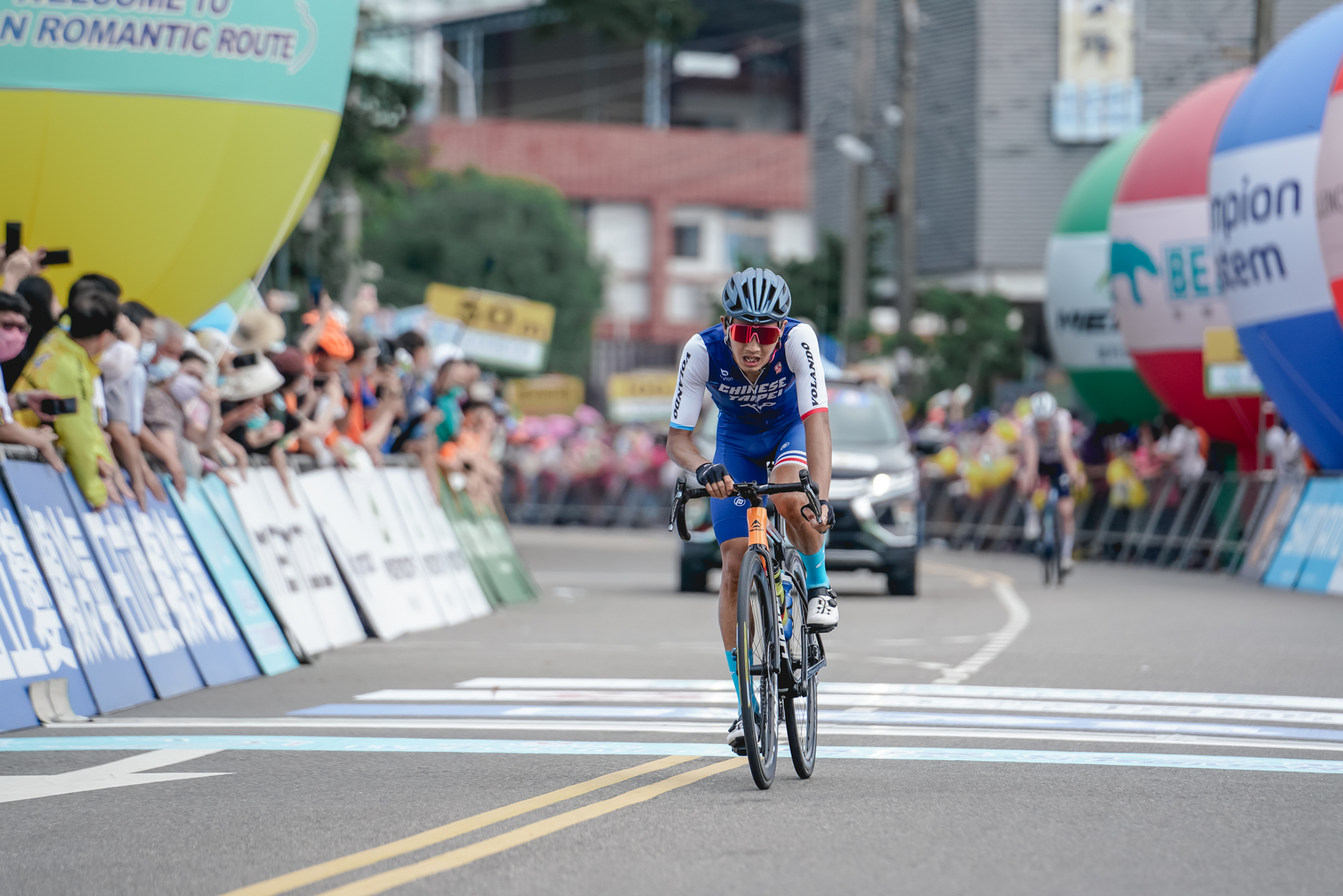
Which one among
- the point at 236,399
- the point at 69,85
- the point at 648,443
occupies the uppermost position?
the point at 69,85

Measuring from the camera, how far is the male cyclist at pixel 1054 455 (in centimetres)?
2408

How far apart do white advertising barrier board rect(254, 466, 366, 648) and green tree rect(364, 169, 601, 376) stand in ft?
188

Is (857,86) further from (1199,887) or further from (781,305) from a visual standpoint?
(1199,887)

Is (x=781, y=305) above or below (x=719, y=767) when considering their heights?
above

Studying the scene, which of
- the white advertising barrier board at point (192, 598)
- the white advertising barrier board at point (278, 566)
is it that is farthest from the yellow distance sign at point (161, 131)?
the white advertising barrier board at point (192, 598)

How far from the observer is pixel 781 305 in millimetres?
8320

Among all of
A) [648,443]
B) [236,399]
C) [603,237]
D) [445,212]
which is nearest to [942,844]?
[236,399]

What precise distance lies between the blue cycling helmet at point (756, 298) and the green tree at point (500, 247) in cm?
6485

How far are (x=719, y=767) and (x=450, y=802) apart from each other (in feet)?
4.48

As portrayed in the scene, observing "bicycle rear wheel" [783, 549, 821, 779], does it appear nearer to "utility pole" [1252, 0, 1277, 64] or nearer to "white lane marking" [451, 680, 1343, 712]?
"white lane marking" [451, 680, 1343, 712]

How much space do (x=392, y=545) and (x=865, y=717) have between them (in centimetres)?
714

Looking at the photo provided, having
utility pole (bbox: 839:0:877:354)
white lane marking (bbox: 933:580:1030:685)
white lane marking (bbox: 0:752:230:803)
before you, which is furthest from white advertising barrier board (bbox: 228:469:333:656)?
utility pole (bbox: 839:0:877:354)

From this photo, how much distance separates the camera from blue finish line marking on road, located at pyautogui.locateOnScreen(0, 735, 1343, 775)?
8.94 meters

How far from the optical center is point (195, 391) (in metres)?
13.6
